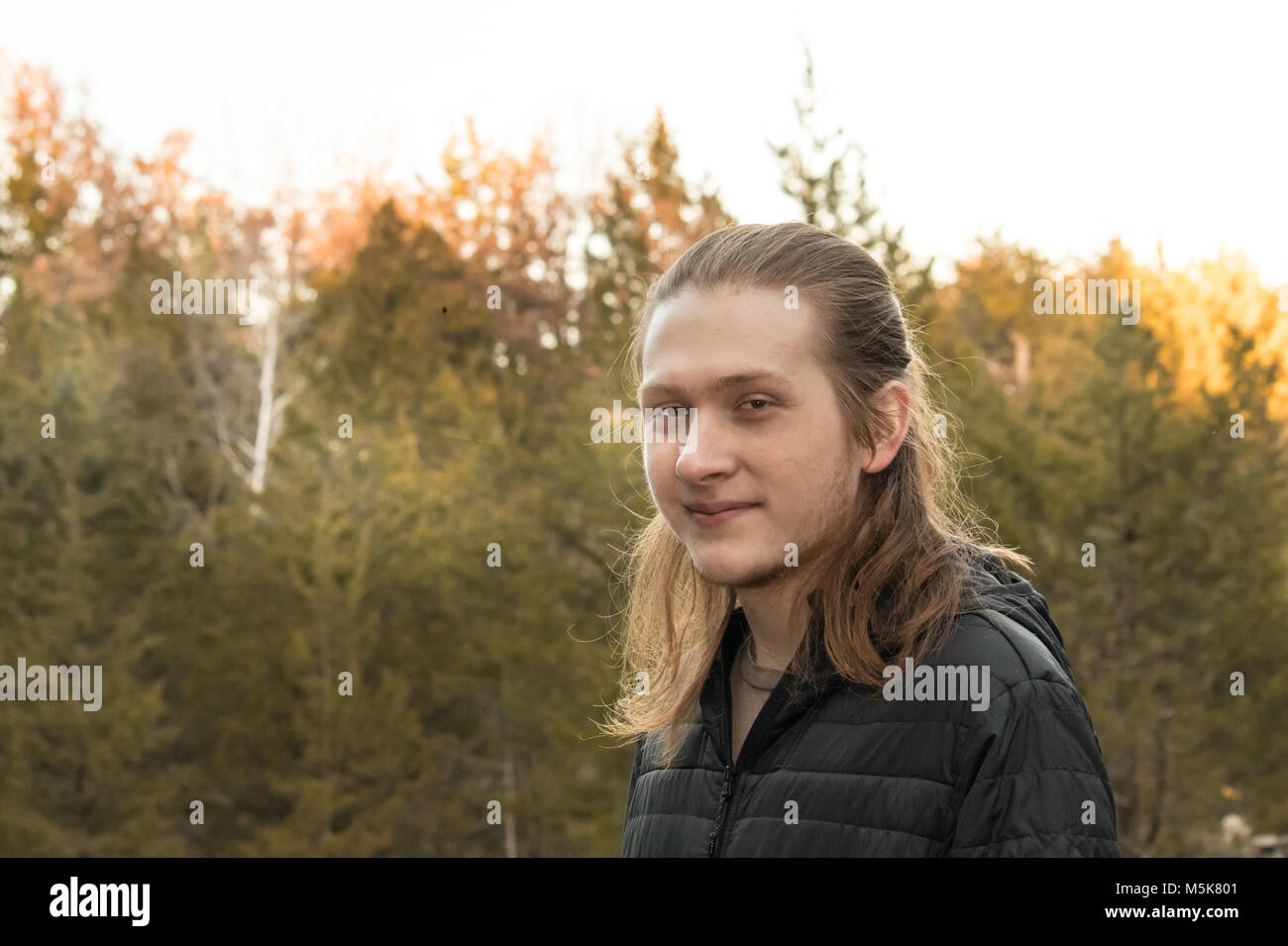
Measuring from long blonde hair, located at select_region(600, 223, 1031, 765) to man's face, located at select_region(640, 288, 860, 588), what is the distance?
0.15 feet

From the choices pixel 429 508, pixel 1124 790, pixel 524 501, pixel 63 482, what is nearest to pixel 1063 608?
pixel 1124 790

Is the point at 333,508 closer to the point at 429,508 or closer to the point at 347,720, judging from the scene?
the point at 429,508

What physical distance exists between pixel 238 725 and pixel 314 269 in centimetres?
1104

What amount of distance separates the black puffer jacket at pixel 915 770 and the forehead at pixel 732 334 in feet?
1.44

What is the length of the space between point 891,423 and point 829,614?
1.04 ft

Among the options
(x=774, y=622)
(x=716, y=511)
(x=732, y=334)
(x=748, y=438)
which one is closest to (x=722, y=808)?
(x=774, y=622)

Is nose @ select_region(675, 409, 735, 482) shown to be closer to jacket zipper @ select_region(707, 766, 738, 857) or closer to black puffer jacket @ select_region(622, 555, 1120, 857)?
black puffer jacket @ select_region(622, 555, 1120, 857)

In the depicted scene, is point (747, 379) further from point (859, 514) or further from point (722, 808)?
point (722, 808)

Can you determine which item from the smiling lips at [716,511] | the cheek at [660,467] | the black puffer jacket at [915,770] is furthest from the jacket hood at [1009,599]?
the cheek at [660,467]

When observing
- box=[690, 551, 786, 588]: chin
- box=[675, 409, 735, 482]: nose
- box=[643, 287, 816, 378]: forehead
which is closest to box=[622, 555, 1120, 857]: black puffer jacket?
box=[690, 551, 786, 588]: chin

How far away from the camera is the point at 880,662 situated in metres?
1.97

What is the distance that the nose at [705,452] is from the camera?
78.4 inches

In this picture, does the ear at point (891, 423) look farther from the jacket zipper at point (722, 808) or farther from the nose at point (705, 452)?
the jacket zipper at point (722, 808)

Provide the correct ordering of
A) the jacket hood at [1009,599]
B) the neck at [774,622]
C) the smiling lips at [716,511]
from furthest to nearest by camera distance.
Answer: the neck at [774,622] → the smiling lips at [716,511] → the jacket hood at [1009,599]
